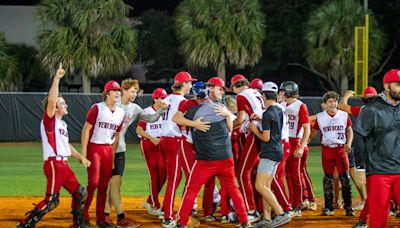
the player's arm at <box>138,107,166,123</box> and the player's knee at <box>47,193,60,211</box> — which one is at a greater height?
the player's arm at <box>138,107,166,123</box>

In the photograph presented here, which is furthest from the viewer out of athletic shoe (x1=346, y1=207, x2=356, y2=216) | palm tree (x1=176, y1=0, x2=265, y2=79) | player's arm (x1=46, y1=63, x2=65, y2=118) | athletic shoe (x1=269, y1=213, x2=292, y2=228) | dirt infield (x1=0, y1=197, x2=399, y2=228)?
palm tree (x1=176, y1=0, x2=265, y2=79)

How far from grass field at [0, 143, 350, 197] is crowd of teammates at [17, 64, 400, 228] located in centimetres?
332

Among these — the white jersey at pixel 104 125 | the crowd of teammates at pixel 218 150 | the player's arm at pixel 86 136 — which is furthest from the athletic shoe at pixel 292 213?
the player's arm at pixel 86 136

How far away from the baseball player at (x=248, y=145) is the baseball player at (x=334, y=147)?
1.47 metres

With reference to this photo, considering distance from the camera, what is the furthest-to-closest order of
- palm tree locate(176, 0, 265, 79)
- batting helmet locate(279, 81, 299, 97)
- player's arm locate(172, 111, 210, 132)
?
palm tree locate(176, 0, 265, 79) → batting helmet locate(279, 81, 299, 97) → player's arm locate(172, 111, 210, 132)

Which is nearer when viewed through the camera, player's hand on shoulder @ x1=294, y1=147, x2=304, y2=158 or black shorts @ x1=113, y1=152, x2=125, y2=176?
black shorts @ x1=113, y1=152, x2=125, y2=176

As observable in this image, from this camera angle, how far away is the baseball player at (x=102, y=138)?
35.1 ft

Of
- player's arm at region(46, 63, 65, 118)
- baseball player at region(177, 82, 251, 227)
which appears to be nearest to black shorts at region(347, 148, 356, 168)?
baseball player at region(177, 82, 251, 227)

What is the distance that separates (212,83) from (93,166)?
6.26ft

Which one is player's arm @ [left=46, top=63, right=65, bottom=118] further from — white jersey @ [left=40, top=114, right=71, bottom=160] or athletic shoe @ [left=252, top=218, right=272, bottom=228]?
athletic shoe @ [left=252, top=218, right=272, bottom=228]

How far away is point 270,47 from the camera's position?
46.3m

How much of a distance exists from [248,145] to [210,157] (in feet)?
4.31

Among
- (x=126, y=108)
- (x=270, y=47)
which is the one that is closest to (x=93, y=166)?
(x=126, y=108)

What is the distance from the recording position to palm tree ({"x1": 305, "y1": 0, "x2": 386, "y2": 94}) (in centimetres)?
4025
